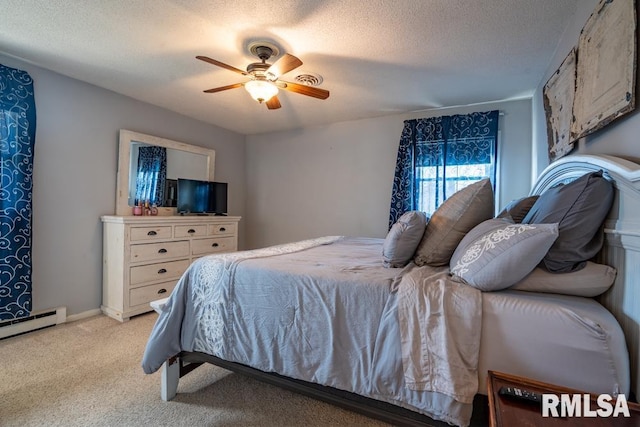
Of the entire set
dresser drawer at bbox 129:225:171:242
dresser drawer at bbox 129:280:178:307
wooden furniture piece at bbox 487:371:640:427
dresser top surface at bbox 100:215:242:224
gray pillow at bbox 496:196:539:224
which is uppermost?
gray pillow at bbox 496:196:539:224

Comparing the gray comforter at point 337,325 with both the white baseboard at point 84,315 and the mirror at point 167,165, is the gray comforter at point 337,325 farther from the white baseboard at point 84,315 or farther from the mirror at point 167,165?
the mirror at point 167,165

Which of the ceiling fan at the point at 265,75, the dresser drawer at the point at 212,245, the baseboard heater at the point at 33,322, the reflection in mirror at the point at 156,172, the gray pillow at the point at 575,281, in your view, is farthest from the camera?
the dresser drawer at the point at 212,245

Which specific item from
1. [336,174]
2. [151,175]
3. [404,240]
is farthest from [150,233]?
[404,240]

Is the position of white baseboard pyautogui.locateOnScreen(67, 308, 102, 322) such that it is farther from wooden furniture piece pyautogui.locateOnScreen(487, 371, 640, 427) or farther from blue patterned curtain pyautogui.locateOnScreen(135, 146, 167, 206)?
wooden furniture piece pyautogui.locateOnScreen(487, 371, 640, 427)

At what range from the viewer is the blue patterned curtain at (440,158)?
3236mm

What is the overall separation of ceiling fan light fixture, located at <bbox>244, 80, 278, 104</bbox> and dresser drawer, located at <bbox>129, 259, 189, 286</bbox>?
6.93 ft

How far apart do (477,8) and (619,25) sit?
2.61 feet

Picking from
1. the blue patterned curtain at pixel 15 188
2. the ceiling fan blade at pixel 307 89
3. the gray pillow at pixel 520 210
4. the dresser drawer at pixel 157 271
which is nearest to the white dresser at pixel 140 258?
the dresser drawer at pixel 157 271

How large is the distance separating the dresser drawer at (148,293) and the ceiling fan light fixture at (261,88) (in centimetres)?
227

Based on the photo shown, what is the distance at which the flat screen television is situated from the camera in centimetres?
367

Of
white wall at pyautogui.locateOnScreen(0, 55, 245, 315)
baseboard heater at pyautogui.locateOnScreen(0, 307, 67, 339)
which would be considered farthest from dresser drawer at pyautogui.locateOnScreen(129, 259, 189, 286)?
baseboard heater at pyautogui.locateOnScreen(0, 307, 67, 339)

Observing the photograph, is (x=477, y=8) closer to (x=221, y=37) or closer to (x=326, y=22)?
(x=326, y=22)

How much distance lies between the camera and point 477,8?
175 centimetres

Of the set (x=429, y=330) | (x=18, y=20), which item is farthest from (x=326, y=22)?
(x=18, y=20)
